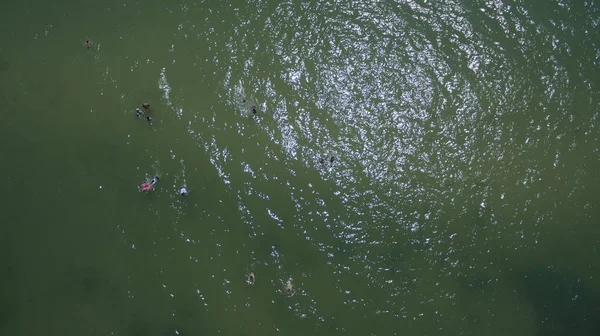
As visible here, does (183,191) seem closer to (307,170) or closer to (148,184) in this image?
(148,184)

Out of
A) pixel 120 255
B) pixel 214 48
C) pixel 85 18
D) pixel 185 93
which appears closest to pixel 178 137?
pixel 185 93

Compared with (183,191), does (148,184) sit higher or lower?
higher

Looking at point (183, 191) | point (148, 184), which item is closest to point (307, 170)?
point (183, 191)

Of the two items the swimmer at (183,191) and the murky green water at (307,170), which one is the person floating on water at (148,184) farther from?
the swimmer at (183,191)

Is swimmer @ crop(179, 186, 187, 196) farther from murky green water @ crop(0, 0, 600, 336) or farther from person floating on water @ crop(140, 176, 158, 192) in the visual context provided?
person floating on water @ crop(140, 176, 158, 192)

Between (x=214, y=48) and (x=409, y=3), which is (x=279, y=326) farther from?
(x=409, y=3)

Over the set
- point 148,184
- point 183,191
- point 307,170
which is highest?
point 148,184

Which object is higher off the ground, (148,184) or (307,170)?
(148,184)
